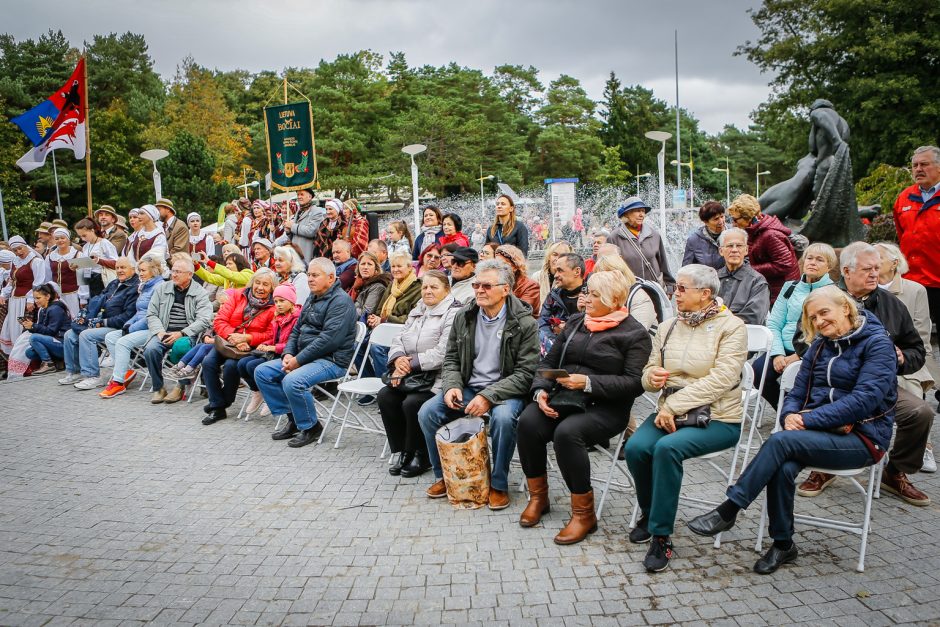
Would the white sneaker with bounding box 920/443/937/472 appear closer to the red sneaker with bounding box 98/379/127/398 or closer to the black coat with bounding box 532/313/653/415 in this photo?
the black coat with bounding box 532/313/653/415

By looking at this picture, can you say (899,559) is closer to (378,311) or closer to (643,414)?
(643,414)

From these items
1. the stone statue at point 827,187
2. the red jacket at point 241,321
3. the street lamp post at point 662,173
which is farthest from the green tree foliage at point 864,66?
the red jacket at point 241,321

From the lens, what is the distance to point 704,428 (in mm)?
3852

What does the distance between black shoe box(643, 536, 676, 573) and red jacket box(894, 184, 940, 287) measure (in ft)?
14.2

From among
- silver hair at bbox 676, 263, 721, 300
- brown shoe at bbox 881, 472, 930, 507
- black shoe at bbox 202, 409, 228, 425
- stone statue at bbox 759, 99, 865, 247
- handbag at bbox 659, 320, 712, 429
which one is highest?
stone statue at bbox 759, 99, 865, 247

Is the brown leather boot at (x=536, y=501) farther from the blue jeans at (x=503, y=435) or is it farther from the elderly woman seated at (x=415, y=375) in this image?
the elderly woman seated at (x=415, y=375)

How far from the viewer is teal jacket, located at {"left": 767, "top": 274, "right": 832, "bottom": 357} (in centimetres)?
518

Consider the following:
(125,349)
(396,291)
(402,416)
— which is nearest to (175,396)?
(125,349)

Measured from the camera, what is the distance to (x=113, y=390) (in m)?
8.32

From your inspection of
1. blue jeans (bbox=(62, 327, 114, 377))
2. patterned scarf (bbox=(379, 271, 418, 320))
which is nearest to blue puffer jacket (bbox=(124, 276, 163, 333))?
blue jeans (bbox=(62, 327, 114, 377))

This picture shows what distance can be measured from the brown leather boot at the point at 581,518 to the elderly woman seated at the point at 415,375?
1543 millimetres

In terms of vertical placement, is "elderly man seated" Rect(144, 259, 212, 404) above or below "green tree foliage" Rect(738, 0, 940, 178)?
below

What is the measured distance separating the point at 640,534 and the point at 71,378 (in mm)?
8628

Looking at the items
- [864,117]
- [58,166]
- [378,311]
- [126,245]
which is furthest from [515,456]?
[58,166]
